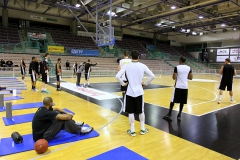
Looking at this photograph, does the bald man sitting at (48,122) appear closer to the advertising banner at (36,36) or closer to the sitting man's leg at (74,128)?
the sitting man's leg at (74,128)

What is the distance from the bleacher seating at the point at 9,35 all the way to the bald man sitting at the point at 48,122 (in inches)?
772

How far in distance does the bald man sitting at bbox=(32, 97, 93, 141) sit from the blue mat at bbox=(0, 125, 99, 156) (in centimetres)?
14

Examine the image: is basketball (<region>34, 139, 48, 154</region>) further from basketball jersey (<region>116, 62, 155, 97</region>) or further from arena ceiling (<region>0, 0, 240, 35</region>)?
arena ceiling (<region>0, 0, 240, 35</region>)

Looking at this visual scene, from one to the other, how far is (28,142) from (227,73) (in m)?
6.78

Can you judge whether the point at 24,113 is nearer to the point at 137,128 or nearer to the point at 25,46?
the point at 137,128

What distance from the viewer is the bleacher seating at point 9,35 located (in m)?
19.4

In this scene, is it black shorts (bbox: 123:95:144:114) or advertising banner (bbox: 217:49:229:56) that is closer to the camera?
black shorts (bbox: 123:95:144:114)

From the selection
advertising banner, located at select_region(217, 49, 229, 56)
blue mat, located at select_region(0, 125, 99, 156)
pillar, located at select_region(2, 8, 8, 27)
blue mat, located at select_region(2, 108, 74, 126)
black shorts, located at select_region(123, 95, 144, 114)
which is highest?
pillar, located at select_region(2, 8, 8, 27)

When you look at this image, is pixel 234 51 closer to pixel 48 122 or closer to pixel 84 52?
pixel 84 52

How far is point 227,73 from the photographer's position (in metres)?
6.79

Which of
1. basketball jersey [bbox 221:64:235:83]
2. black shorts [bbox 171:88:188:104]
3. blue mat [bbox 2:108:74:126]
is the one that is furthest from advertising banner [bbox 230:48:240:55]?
blue mat [bbox 2:108:74:126]

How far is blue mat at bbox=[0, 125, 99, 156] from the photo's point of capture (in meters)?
3.10

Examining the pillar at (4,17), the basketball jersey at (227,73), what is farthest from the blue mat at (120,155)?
the pillar at (4,17)

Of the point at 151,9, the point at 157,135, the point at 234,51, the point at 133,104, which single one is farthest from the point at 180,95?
the point at 234,51
